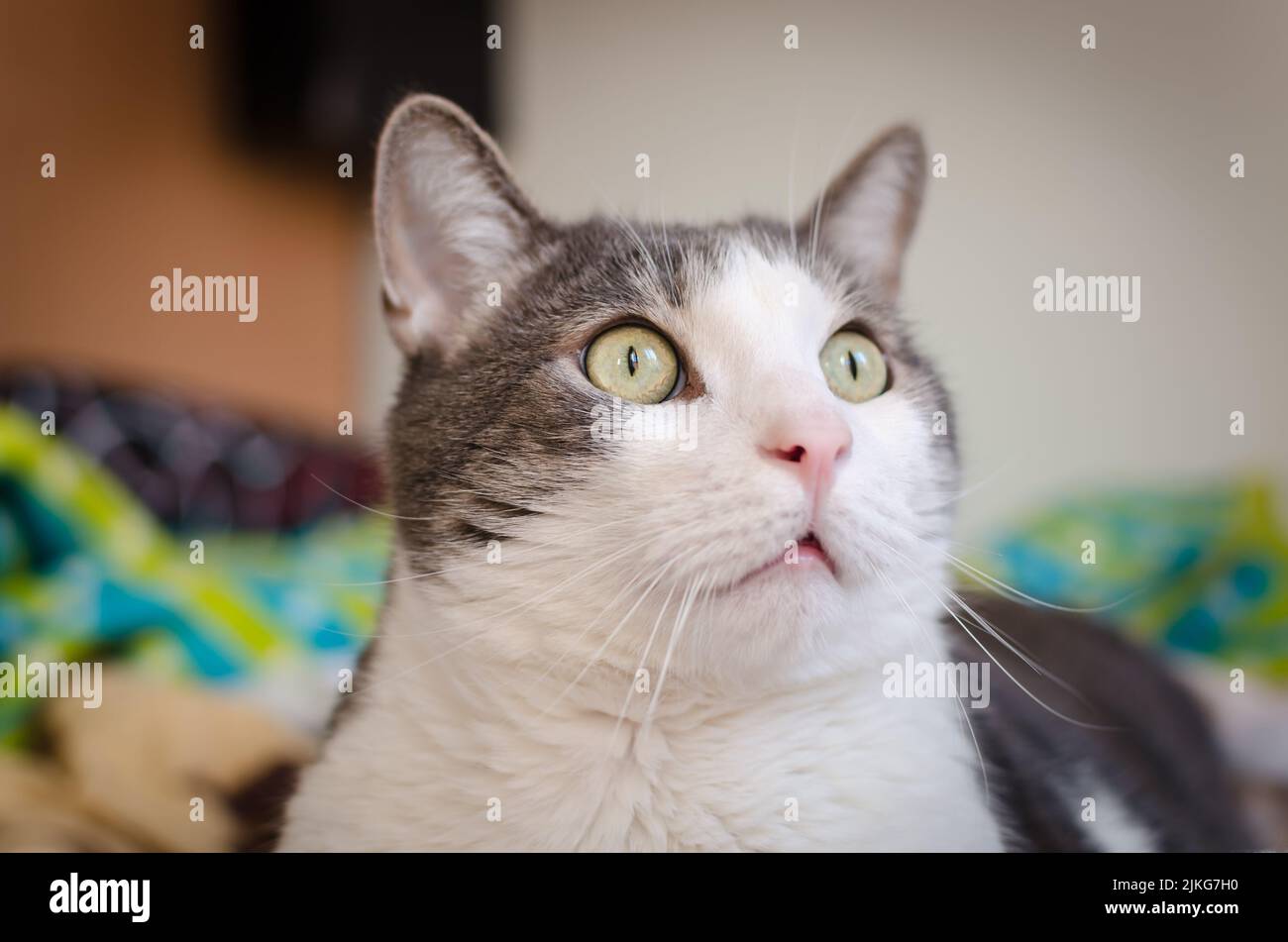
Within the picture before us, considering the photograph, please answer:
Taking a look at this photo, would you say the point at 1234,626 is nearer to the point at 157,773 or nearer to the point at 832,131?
the point at 832,131

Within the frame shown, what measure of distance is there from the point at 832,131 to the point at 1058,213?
32 cm

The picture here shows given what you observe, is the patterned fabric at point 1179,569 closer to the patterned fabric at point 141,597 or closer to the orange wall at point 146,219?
the patterned fabric at point 141,597

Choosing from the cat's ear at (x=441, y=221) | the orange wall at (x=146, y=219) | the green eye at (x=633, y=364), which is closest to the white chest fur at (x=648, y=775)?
the green eye at (x=633, y=364)

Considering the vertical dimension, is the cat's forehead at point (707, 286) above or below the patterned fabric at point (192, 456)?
above

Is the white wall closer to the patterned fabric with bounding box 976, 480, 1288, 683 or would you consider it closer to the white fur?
the white fur

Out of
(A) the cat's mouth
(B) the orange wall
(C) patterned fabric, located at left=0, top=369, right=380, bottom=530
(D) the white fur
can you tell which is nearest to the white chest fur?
(D) the white fur

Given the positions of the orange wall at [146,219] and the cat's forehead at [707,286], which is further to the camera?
the orange wall at [146,219]

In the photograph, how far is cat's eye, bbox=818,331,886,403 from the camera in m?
0.97

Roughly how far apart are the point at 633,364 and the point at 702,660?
283mm

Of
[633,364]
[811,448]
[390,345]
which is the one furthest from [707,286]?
[390,345]

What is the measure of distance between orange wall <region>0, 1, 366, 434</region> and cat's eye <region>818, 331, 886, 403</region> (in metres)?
1.63

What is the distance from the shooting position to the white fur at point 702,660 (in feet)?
2.63

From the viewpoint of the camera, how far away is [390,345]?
1887 mm

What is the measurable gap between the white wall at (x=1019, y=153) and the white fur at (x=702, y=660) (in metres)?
0.27
